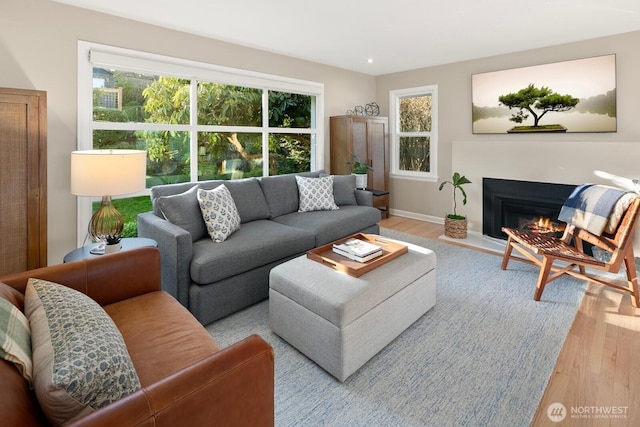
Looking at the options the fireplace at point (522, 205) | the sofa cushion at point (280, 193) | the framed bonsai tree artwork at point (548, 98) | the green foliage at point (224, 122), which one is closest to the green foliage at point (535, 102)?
the framed bonsai tree artwork at point (548, 98)

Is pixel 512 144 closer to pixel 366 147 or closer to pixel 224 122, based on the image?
pixel 366 147

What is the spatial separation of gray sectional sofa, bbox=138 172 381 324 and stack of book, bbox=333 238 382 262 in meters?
0.59

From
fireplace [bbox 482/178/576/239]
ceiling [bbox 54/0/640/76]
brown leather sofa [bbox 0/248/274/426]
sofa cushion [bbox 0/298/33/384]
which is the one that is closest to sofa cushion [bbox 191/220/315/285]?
brown leather sofa [bbox 0/248/274/426]

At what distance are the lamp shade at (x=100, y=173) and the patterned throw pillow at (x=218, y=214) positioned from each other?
1.91 ft

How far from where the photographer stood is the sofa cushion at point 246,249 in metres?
2.38

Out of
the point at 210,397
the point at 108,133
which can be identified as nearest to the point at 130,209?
the point at 108,133

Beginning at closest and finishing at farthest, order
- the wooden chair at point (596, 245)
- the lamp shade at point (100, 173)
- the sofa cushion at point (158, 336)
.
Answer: the sofa cushion at point (158, 336)
the lamp shade at point (100, 173)
the wooden chair at point (596, 245)

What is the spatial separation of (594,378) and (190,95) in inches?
158

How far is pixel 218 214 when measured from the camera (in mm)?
2791

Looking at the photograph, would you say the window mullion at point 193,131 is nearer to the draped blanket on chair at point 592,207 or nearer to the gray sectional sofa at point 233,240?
the gray sectional sofa at point 233,240

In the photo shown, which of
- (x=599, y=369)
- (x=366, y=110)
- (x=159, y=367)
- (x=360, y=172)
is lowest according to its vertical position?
(x=599, y=369)

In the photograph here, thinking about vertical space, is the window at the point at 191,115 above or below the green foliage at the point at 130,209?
above

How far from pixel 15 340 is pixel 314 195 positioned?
3.09m

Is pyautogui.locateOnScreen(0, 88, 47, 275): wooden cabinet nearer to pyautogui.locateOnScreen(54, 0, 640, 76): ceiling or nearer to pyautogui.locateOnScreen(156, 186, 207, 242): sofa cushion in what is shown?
pyautogui.locateOnScreen(156, 186, 207, 242): sofa cushion
